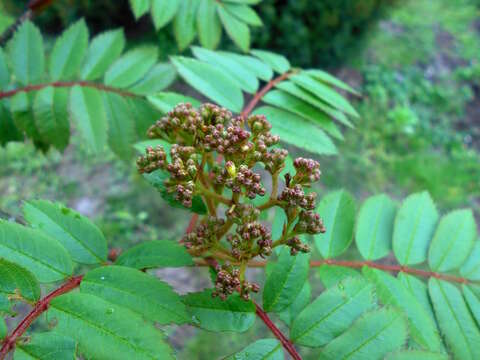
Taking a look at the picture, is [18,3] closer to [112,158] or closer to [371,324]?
[112,158]

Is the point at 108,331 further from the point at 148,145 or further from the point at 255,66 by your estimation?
the point at 255,66

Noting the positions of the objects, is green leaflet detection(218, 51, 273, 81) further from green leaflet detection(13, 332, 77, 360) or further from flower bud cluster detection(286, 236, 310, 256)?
green leaflet detection(13, 332, 77, 360)

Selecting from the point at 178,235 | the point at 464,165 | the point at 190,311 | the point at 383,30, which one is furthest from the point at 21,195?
Answer: the point at 383,30

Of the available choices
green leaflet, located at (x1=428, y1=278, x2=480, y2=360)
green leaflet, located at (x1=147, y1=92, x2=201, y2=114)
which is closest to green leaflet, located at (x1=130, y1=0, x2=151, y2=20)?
green leaflet, located at (x1=147, y1=92, x2=201, y2=114)

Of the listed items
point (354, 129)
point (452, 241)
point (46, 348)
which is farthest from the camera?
point (354, 129)

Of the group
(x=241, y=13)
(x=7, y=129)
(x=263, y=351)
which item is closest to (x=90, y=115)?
(x=7, y=129)

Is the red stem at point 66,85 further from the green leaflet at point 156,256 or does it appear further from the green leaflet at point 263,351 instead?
the green leaflet at point 263,351

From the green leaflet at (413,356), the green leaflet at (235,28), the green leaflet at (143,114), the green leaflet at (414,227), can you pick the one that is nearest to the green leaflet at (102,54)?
the green leaflet at (143,114)
